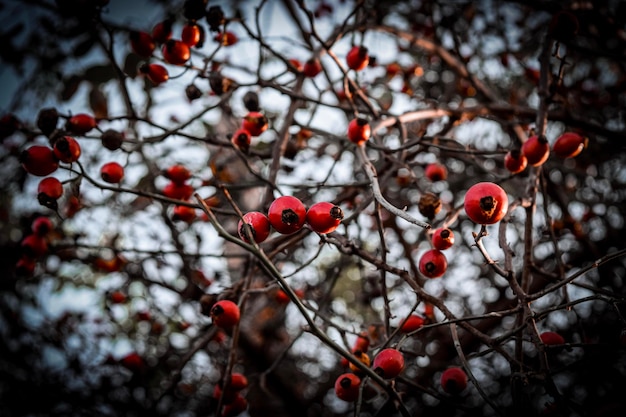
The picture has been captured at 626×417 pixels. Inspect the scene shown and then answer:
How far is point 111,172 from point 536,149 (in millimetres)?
1975

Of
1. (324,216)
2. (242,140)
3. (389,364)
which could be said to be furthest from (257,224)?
(242,140)

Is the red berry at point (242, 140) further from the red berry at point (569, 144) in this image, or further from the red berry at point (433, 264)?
the red berry at point (569, 144)

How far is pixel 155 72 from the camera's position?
2049 mm

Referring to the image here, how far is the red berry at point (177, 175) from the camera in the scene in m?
2.10

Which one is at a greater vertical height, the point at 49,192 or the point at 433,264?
the point at 49,192

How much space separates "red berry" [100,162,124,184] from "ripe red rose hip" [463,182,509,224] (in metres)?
1.64

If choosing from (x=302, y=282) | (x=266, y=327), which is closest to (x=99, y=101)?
(x=302, y=282)

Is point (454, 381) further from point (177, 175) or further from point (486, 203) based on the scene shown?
point (177, 175)

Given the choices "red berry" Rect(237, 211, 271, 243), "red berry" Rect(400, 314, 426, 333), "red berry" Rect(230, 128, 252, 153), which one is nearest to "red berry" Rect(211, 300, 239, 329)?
"red berry" Rect(237, 211, 271, 243)

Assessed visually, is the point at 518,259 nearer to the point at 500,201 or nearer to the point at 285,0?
the point at 500,201

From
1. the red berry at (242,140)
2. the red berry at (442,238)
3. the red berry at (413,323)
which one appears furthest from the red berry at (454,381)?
the red berry at (242,140)

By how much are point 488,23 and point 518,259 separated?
2.29 meters

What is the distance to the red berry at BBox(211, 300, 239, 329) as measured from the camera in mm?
1439

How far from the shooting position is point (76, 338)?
3.99 metres
